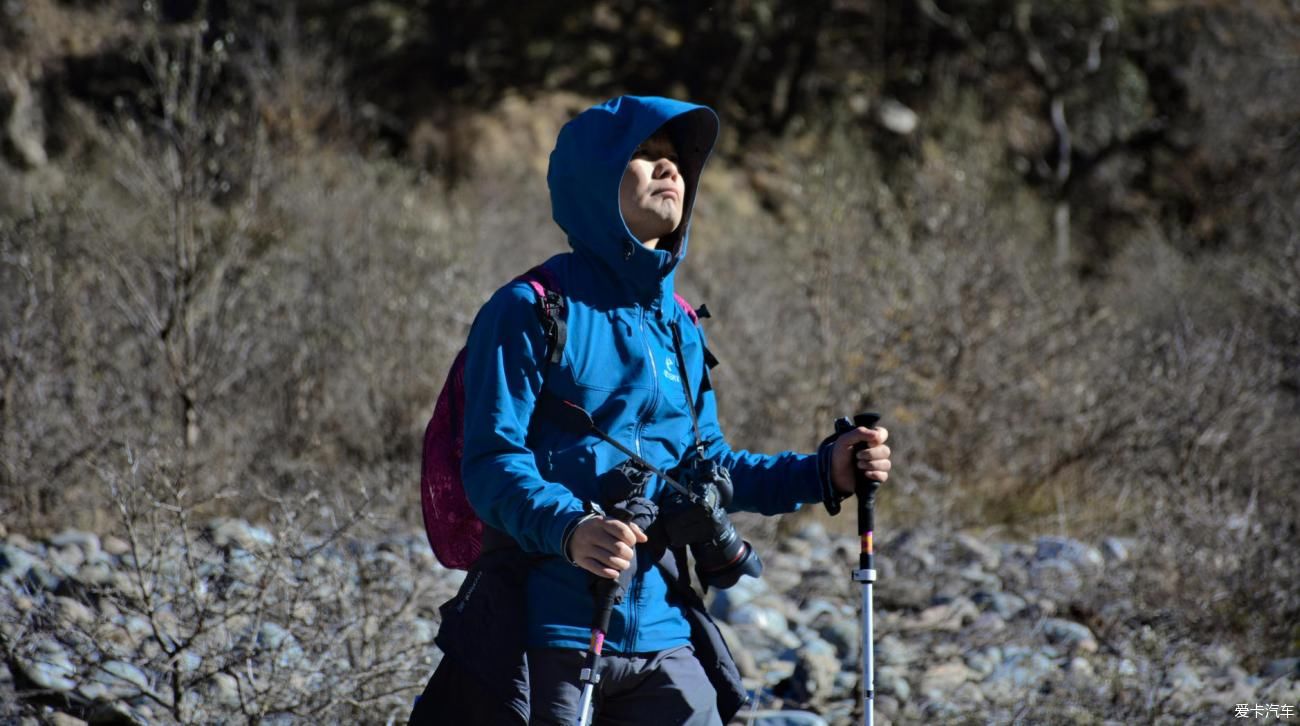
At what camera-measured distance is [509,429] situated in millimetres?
2719

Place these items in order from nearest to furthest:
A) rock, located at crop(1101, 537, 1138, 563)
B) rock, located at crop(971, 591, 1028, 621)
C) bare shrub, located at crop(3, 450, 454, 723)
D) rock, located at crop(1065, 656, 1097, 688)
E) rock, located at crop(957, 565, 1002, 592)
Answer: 1. bare shrub, located at crop(3, 450, 454, 723)
2. rock, located at crop(1065, 656, 1097, 688)
3. rock, located at crop(971, 591, 1028, 621)
4. rock, located at crop(957, 565, 1002, 592)
5. rock, located at crop(1101, 537, 1138, 563)

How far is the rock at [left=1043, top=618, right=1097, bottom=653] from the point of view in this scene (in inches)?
226

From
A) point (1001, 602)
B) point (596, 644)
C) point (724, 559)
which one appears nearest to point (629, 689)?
point (596, 644)

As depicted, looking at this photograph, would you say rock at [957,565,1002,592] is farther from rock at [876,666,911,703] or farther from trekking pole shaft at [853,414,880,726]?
trekking pole shaft at [853,414,880,726]

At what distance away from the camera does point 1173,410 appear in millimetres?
7977

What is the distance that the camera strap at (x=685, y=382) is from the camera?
302 centimetres

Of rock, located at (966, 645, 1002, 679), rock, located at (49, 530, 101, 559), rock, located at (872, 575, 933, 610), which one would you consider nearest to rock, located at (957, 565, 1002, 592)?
rock, located at (872, 575, 933, 610)

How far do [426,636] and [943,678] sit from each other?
78.8 inches

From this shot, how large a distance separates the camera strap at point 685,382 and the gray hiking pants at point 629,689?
1.42 feet

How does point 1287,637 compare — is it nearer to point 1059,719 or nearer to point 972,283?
point 1059,719

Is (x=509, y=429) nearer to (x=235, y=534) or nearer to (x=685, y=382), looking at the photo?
(x=685, y=382)

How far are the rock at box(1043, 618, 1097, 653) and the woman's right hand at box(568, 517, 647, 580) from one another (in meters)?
3.67

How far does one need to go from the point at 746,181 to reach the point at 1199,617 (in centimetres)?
1625

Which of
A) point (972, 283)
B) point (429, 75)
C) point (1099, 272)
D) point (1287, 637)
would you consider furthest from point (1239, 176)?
point (1287, 637)
